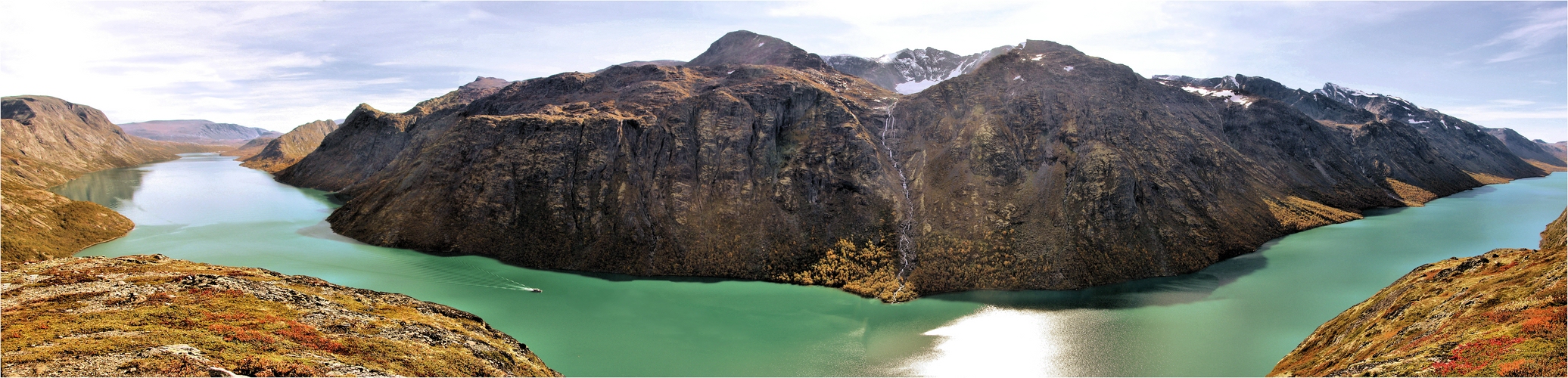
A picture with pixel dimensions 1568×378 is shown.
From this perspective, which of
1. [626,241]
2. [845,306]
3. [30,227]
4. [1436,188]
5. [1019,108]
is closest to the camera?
[845,306]

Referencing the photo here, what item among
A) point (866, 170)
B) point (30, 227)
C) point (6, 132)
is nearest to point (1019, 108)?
point (866, 170)

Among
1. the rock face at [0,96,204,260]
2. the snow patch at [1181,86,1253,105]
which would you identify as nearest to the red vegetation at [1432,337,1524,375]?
the rock face at [0,96,204,260]

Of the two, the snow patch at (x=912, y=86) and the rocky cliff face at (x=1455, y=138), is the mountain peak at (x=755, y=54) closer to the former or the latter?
the snow patch at (x=912, y=86)

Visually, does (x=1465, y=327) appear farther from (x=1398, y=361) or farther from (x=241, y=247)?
(x=241, y=247)

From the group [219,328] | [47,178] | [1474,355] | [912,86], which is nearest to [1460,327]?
[1474,355]

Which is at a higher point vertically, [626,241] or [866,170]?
[866,170]

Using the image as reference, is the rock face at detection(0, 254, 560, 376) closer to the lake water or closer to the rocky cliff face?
the lake water

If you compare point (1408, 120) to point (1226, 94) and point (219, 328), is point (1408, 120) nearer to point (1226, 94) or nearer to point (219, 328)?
point (1226, 94)
